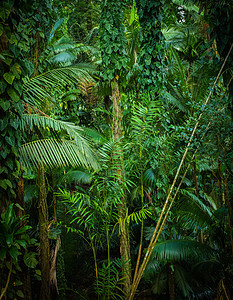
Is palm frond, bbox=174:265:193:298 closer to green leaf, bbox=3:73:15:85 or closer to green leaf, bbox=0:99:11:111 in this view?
green leaf, bbox=0:99:11:111

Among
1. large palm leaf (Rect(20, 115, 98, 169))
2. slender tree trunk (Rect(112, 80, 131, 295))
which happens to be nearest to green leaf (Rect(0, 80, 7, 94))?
large palm leaf (Rect(20, 115, 98, 169))

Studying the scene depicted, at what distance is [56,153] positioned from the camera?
10.4 ft

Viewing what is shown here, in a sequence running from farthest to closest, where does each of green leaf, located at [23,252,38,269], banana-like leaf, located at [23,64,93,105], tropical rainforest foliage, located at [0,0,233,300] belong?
banana-like leaf, located at [23,64,93,105] → green leaf, located at [23,252,38,269] → tropical rainforest foliage, located at [0,0,233,300]

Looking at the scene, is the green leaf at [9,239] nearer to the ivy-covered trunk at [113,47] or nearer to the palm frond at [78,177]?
the ivy-covered trunk at [113,47]

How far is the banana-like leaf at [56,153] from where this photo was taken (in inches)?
122

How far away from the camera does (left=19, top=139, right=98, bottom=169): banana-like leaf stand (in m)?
3.10

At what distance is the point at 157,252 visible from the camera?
11.3ft

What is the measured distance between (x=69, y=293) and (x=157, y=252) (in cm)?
275

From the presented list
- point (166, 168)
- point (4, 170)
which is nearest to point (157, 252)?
point (166, 168)

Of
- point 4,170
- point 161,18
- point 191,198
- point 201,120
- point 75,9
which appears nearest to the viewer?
point 4,170

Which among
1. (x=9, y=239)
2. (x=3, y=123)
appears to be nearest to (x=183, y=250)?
(x=9, y=239)

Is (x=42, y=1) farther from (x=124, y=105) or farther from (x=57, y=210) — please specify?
(x=57, y=210)

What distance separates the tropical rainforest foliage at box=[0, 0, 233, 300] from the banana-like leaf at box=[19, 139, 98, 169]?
16mm

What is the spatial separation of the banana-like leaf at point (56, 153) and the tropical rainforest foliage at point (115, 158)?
0.02 metres
